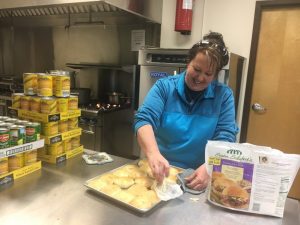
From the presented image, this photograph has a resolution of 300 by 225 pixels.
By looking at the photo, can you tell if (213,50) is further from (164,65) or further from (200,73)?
(164,65)

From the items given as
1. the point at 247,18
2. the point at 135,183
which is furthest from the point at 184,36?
the point at 135,183

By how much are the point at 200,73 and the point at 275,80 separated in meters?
1.44

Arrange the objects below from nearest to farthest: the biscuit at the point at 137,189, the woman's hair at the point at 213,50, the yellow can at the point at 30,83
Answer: the biscuit at the point at 137,189 → the woman's hair at the point at 213,50 → the yellow can at the point at 30,83

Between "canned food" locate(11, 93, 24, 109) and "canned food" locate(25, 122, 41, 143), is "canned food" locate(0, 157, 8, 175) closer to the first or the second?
"canned food" locate(25, 122, 41, 143)

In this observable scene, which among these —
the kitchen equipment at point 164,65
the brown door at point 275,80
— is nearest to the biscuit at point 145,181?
the kitchen equipment at point 164,65

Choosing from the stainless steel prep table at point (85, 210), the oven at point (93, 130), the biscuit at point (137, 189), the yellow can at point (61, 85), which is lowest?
the oven at point (93, 130)

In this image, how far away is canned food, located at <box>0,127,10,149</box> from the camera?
2.97 ft

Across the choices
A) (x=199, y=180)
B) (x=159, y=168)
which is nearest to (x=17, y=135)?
(x=159, y=168)

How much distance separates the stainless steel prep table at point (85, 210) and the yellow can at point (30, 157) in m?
0.08

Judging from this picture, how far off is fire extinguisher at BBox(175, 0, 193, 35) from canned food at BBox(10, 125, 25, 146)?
5.81 feet

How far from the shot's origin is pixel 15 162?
977 millimetres

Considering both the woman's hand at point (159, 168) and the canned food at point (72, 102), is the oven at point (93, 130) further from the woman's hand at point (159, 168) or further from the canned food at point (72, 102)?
the woman's hand at point (159, 168)

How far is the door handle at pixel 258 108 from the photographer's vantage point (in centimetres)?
235

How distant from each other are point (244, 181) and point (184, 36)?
6.39ft
